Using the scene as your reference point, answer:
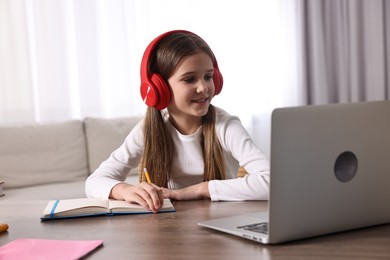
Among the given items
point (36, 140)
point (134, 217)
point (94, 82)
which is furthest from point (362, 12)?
point (134, 217)

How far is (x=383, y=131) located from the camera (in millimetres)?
1190

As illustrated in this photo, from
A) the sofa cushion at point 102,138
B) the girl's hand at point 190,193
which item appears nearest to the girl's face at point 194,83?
the girl's hand at point 190,193

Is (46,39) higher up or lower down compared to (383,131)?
higher up

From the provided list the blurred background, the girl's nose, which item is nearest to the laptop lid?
the girl's nose

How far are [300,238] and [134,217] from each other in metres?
0.47

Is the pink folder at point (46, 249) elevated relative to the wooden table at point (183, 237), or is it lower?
elevated

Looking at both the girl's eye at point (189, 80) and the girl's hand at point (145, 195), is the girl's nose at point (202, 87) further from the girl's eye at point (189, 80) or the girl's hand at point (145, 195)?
the girl's hand at point (145, 195)

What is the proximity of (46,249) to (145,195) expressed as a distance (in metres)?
0.40

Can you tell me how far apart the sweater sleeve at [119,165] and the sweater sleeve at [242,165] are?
281 mm

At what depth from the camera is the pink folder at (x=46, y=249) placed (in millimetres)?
1112

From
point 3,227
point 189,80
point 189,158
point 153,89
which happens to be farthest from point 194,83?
point 3,227

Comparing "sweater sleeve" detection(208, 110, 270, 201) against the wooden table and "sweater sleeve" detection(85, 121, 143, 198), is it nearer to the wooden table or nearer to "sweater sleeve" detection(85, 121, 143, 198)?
the wooden table

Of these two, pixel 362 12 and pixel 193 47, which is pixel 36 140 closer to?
pixel 193 47

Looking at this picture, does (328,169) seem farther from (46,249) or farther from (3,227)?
(3,227)
